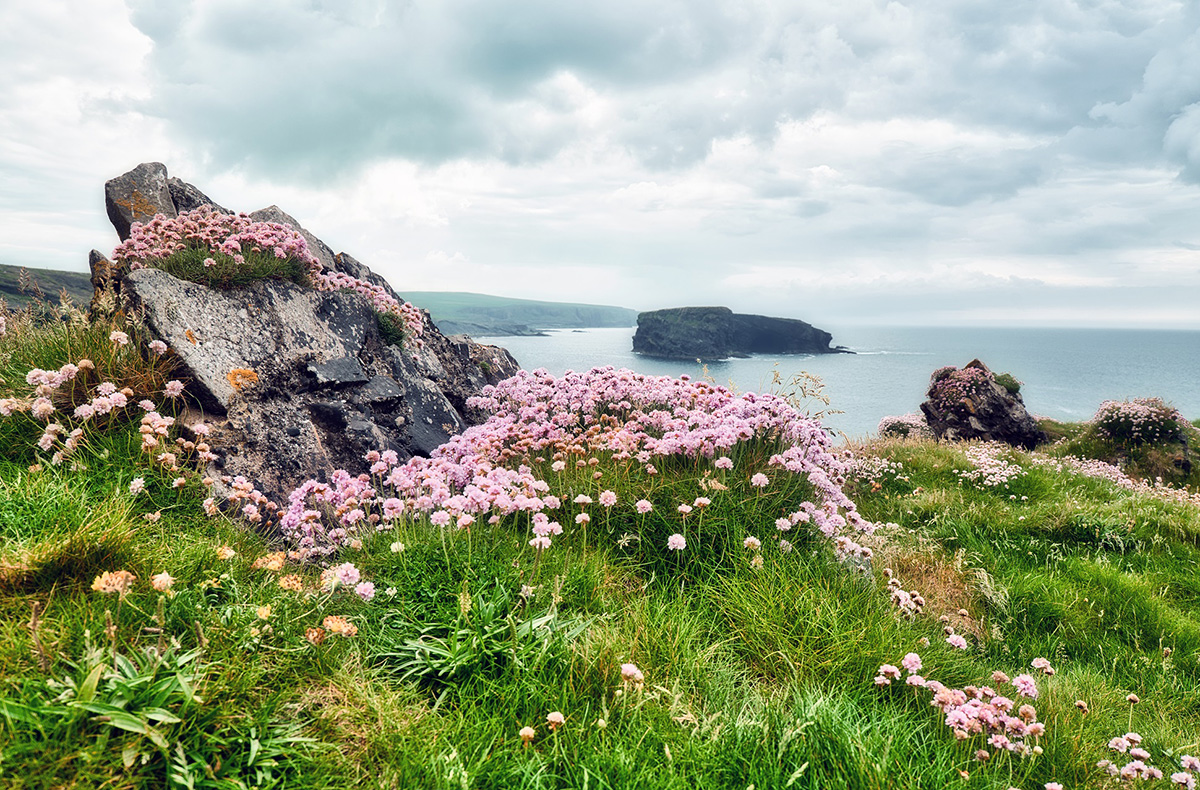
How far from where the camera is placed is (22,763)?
214 centimetres

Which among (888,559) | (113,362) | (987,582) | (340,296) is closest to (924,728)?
(888,559)

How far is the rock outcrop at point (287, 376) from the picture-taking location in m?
6.42

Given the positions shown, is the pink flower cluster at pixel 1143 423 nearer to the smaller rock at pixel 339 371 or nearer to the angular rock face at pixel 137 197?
the smaller rock at pixel 339 371

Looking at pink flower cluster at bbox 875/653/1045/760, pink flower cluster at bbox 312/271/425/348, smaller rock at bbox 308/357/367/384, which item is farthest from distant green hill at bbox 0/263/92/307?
pink flower cluster at bbox 875/653/1045/760

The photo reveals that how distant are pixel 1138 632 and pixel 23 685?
9193 mm

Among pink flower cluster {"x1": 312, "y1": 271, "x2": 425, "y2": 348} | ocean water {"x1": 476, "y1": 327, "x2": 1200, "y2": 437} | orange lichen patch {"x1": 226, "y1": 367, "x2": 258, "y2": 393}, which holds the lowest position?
ocean water {"x1": 476, "y1": 327, "x2": 1200, "y2": 437}

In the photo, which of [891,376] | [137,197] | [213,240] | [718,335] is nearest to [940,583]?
[213,240]

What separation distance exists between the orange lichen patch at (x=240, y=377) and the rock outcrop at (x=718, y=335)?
11100 centimetres

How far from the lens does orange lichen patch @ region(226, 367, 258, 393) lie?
255 inches

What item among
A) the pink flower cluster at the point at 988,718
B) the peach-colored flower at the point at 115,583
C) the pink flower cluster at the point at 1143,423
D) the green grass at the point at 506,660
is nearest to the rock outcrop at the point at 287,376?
the green grass at the point at 506,660

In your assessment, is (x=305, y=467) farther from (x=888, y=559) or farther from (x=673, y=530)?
(x=888, y=559)

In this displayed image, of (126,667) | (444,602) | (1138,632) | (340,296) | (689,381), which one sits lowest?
(1138,632)

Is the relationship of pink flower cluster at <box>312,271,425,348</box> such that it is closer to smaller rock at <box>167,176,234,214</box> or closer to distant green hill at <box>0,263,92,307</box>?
smaller rock at <box>167,176,234,214</box>

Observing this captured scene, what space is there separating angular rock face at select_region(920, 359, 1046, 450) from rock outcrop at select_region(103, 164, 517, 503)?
19.5 meters
